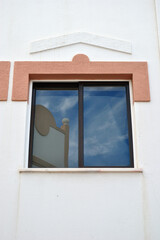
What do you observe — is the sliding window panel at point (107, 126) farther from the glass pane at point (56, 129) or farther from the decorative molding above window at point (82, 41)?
the decorative molding above window at point (82, 41)

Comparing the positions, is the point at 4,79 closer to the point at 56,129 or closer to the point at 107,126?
the point at 56,129

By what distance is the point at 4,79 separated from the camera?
6695 mm

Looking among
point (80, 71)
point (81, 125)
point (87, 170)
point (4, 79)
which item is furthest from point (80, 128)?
point (4, 79)

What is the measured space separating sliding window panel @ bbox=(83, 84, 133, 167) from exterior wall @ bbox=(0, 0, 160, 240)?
9.6 inches

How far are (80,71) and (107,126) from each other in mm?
1092

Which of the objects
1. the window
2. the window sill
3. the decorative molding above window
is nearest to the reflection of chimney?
the window

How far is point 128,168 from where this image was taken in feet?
19.8

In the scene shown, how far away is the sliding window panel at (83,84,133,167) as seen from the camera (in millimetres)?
6459

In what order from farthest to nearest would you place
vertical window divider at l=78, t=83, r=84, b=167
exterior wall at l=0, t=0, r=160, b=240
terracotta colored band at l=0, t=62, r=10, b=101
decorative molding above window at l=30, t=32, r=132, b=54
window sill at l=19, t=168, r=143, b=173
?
decorative molding above window at l=30, t=32, r=132, b=54
terracotta colored band at l=0, t=62, r=10, b=101
vertical window divider at l=78, t=83, r=84, b=167
window sill at l=19, t=168, r=143, b=173
exterior wall at l=0, t=0, r=160, b=240

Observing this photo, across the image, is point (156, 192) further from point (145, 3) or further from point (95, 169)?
point (145, 3)

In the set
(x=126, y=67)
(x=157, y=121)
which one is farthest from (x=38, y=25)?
(x=157, y=121)

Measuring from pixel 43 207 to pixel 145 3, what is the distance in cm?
426

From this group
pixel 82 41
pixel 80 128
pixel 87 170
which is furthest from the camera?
pixel 82 41

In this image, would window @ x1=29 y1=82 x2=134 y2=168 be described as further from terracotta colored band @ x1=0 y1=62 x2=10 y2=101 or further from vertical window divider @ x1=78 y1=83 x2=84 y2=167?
terracotta colored band @ x1=0 y1=62 x2=10 y2=101
